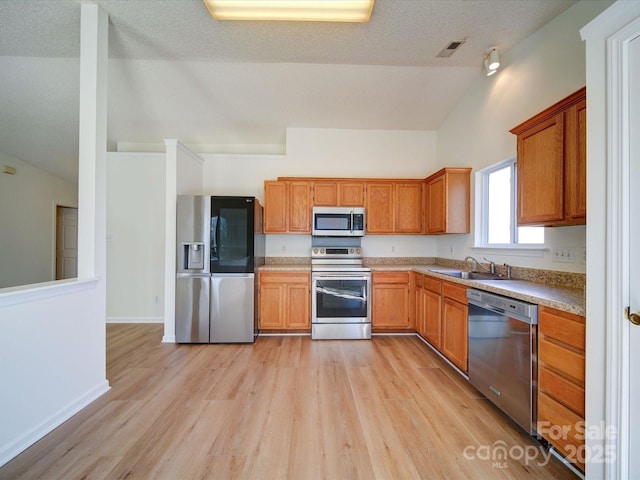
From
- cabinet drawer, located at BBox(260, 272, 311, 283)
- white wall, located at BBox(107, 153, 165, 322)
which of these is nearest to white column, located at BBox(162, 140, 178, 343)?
white wall, located at BBox(107, 153, 165, 322)

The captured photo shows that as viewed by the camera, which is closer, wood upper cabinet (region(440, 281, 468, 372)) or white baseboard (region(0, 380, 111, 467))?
white baseboard (region(0, 380, 111, 467))

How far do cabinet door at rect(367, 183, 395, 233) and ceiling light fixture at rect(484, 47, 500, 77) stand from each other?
5.57ft

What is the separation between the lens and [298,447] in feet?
5.38

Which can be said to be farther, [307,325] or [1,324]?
[307,325]

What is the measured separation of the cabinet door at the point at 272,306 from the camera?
3594 mm

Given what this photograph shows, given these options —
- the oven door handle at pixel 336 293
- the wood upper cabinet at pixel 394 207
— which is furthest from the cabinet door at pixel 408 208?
the oven door handle at pixel 336 293

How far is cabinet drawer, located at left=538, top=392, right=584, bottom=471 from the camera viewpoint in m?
1.41

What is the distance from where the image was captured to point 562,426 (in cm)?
149

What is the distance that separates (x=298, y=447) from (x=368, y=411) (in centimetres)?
62

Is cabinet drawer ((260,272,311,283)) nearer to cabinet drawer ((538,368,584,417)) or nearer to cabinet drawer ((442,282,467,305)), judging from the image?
cabinet drawer ((442,282,467,305))

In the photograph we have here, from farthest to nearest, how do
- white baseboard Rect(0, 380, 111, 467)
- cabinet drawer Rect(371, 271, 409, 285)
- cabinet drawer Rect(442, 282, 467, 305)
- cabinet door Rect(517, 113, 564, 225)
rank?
cabinet drawer Rect(371, 271, 409, 285), cabinet drawer Rect(442, 282, 467, 305), cabinet door Rect(517, 113, 564, 225), white baseboard Rect(0, 380, 111, 467)

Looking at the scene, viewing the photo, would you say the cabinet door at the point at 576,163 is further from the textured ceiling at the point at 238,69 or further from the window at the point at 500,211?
the textured ceiling at the point at 238,69

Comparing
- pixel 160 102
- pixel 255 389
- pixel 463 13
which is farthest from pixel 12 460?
pixel 463 13

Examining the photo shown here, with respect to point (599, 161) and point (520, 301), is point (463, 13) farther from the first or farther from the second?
point (520, 301)
